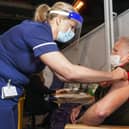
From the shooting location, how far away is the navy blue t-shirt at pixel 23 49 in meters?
1.54

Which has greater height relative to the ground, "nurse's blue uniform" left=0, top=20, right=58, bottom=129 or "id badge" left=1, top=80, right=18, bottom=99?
"nurse's blue uniform" left=0, top=20, right=58, bottom=129

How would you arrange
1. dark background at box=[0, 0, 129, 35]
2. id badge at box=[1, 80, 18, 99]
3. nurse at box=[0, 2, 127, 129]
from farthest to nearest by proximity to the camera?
dark background at box=[0, 0, 129, 35]
id badge at box=[1, 80, 18, 99]
nurse at box=[0, 2, 127, 129]

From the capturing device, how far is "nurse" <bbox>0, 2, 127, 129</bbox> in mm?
1539

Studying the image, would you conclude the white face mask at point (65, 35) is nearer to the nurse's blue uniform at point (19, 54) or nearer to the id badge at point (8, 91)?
the nurse's blue uniform at point (19, 54)

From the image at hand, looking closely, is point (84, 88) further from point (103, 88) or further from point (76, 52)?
point (103, 88)

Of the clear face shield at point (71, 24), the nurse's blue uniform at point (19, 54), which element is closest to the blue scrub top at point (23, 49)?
the nurse's blue uniform at point (19, 54)

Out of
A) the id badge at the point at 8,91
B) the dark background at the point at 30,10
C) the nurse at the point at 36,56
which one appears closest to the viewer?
the nurse at the point at 36,56

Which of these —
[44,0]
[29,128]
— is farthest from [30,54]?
[44,0]

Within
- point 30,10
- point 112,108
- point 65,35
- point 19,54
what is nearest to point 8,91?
point 19,54

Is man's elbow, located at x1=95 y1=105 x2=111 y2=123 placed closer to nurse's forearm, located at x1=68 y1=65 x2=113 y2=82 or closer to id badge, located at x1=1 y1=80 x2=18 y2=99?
nurse's forearm, located at x1=68 y1=65 x2=113 y2=82

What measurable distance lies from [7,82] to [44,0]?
4824 millimetres

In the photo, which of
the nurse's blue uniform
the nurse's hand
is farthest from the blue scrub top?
the nurse's hand


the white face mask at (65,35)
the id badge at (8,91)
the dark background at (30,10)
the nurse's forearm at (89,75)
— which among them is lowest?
the id badge at (8,91)

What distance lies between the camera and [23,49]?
5.33ft
